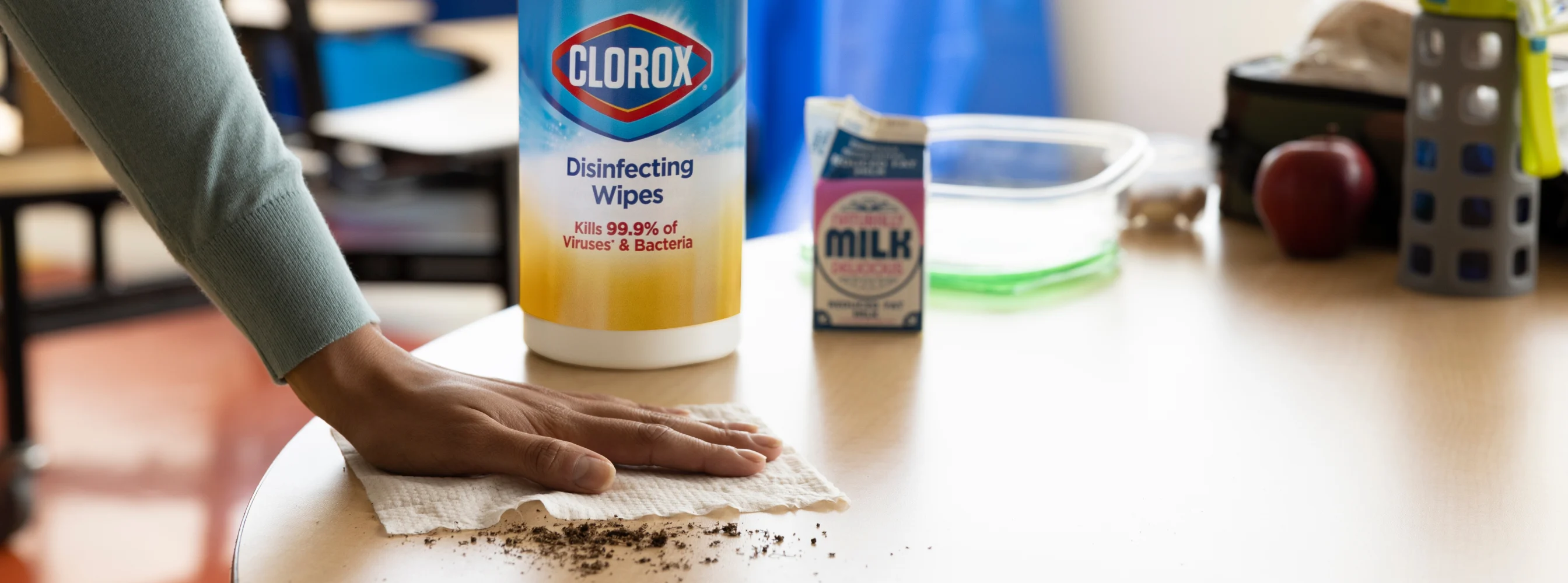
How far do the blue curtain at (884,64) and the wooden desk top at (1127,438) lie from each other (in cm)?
170

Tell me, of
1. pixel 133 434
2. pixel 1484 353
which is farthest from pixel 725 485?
pixel 133 434

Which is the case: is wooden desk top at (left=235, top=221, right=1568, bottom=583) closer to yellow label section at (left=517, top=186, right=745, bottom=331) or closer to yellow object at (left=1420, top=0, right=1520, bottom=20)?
yellow label section at (left=517, top=186, right=745, bottom=331)

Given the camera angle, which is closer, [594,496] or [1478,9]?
[594,496]

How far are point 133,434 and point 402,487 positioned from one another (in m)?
2.03

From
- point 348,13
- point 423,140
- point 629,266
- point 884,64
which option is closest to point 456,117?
point 423,140

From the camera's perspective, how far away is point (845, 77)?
2840 millimetres

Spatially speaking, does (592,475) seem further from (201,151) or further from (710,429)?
(201,151)

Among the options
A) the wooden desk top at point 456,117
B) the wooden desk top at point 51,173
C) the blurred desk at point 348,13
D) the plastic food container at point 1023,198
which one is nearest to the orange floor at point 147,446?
the wooden desk top at point 51,173

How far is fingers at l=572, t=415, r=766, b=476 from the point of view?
61cm

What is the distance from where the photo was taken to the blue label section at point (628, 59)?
27.0 inches

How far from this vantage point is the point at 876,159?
0.82 m

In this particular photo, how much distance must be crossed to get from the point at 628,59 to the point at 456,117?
1.93 meters

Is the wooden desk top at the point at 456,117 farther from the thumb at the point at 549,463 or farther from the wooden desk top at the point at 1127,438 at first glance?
the thumb at the point at 549,463

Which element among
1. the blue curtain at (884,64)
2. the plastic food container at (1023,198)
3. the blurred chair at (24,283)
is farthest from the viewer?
the blue curtain at (884,64)
